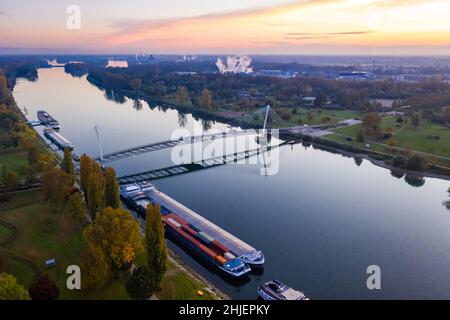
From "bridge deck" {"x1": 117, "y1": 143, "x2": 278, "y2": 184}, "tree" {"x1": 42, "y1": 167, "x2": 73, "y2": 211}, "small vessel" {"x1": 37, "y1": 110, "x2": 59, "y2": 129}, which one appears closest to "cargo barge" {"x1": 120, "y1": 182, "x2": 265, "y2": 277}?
"bridge deck" {"x1": 117, "y1": 143, "x2": 278, "y2": 184}

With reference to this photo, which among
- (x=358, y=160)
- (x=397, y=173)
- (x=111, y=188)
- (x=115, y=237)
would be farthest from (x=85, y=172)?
(x=358, y=160)

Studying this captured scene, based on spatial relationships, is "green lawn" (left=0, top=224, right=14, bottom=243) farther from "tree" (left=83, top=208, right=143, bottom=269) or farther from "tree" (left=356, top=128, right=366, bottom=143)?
"tree" (left=356, top=128, right=366, bottom=143)

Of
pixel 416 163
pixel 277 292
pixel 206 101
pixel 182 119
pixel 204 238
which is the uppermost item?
pixel 206 101

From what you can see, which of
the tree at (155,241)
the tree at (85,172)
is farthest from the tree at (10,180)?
the tree at (155,241)

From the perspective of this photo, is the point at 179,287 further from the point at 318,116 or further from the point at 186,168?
the point at 318,116

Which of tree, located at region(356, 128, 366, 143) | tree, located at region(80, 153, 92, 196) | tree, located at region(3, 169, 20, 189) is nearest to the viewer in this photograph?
tree, located at region(80, 153, 92, 196)

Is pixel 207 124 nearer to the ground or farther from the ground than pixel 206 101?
nearer to the ground
